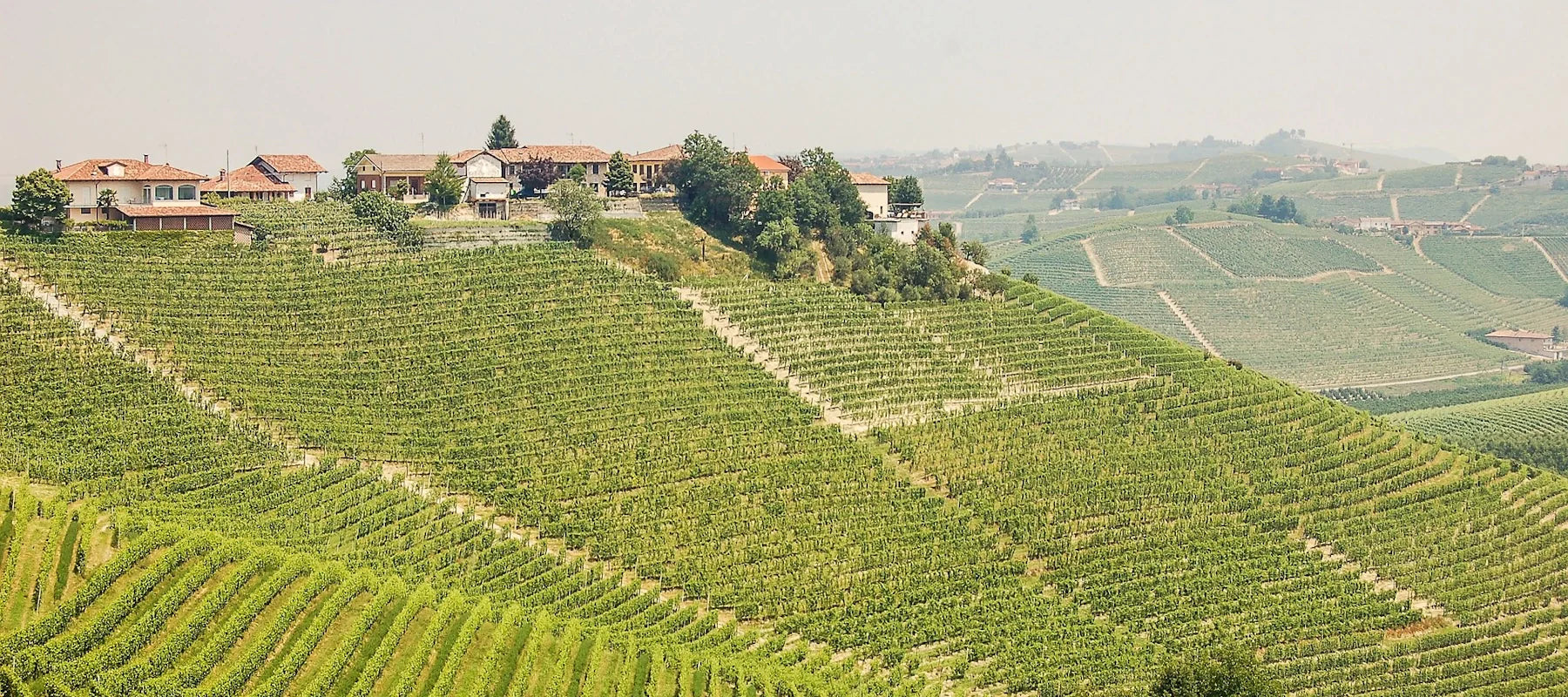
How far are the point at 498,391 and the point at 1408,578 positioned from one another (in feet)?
98.8

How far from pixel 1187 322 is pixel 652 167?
69.7 m

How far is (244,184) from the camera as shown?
6500 centimetres

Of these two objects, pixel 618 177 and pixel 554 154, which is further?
pixel 554 154

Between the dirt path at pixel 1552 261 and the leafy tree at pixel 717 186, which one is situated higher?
the leafy tree at pixel 717 186

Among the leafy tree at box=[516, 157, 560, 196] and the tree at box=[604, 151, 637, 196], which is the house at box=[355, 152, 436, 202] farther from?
the tree at box=[604, 151, 637, 196]

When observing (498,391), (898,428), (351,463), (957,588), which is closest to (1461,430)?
(898,428)

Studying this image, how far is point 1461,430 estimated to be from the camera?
84.2m

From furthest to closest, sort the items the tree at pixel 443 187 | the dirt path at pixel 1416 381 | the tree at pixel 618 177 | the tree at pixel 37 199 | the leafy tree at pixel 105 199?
the dirt path at pixel 1416 381 < the tree at pixel 618 177 < the tree at pixel 443 187 < the leafy tree at pixel 105 199 < the tree at pixel 37 199

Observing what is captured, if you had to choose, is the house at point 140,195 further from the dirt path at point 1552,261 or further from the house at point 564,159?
the dirt path at point 1552,261

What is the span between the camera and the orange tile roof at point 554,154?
69.1 meters

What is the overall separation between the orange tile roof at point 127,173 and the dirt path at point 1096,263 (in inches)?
3780

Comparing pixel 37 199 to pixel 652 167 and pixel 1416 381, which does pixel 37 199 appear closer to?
pixel 652 167

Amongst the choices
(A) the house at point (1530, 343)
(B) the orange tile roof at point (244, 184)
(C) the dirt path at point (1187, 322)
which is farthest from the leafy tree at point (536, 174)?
(A) the house at point (1530, 343)

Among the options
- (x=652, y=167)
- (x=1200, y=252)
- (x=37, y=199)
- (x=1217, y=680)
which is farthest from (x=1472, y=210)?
(x=37, y=199)
